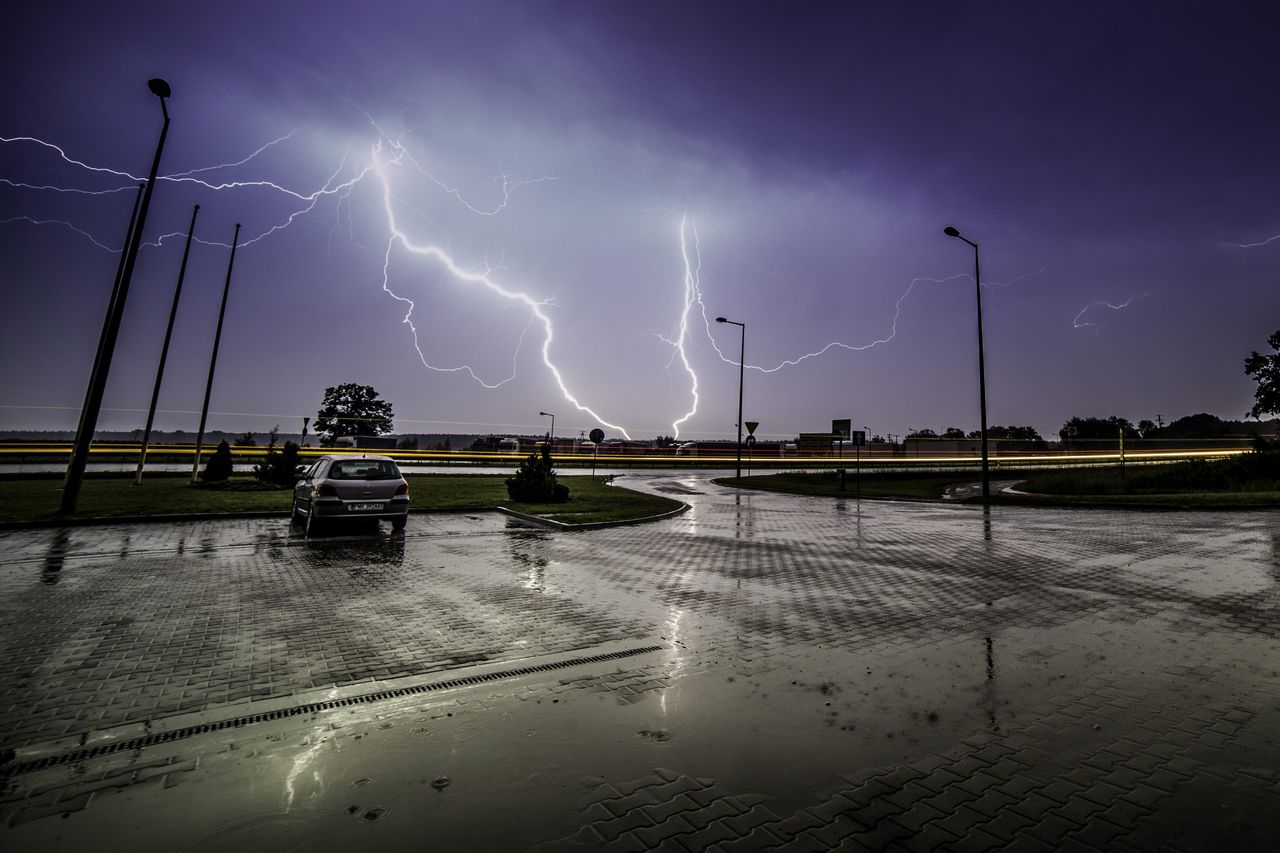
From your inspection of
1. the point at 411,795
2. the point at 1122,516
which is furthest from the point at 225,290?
the point at 1122,516

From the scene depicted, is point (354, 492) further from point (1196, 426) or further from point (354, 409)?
point (1196, 426)

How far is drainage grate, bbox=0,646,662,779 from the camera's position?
2863 mm

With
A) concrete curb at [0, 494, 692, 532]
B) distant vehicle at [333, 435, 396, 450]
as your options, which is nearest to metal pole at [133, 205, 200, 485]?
concrete curb at [0, 494, 692, 532]

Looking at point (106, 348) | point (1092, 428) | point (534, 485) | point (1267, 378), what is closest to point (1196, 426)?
point (1092, 428)

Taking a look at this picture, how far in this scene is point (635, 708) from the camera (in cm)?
359

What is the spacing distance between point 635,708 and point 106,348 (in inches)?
614

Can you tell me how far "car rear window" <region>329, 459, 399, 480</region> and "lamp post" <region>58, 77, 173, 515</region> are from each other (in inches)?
241

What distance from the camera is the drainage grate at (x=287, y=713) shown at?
2.86m

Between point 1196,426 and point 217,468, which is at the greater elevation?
point 1196,426

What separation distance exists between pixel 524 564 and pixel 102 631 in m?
4.66

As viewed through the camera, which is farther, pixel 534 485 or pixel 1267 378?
pixel 1267 378

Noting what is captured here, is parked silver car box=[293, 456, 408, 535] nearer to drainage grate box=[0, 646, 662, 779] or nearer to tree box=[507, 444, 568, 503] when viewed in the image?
tree box=[507, 444, 568, 503]

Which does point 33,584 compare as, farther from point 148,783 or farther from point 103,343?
point 103,343

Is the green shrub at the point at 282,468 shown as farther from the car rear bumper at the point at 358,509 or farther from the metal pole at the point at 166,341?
the car rear bumper at the point at 358,509
